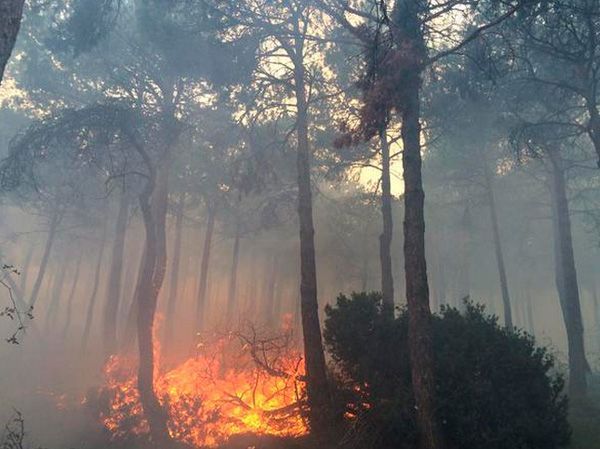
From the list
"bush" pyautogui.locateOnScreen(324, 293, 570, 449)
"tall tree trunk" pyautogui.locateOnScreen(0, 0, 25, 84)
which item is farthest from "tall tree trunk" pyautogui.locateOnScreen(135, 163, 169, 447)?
"tall tree trunk" pyautogui.locateOnScreen(0, 0, 25, 84)

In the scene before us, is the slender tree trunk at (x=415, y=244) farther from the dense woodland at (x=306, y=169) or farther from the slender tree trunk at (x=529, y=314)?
the slender tree trunk at (x=529, y=314)

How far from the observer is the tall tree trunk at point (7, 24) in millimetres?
4934

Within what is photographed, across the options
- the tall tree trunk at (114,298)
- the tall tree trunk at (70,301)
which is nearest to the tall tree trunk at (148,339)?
the tall tree trunk at (114,298)

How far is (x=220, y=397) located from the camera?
13953mm

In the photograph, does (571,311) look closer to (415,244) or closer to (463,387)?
(463,387)

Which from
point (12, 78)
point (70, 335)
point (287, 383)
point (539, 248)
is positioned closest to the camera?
point (287, 383)

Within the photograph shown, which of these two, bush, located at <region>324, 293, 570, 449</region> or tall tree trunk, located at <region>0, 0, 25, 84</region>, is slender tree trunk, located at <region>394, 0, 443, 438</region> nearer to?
bush, located at <region>324, 293, 570, 449</region>

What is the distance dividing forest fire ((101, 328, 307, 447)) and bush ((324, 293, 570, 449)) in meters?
2.23

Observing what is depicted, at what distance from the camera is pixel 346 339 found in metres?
10.5

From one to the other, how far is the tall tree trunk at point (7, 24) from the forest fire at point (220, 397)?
889 centimetres

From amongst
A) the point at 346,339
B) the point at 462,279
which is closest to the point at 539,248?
the point at 462,279

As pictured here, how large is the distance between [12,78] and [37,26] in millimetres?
4685

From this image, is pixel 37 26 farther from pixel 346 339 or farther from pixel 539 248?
pixel 539 248

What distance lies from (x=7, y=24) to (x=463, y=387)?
861 centimetres
